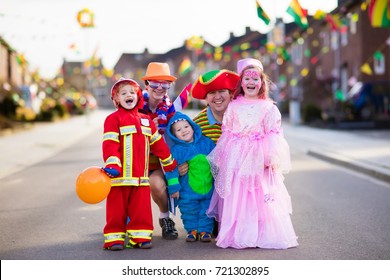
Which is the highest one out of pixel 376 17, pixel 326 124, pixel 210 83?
pixel 376 17

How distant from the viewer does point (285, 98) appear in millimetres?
52375

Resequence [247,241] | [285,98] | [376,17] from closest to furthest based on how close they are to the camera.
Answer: [247,241]
[376,17]
[285,98]

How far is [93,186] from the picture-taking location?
5.88m

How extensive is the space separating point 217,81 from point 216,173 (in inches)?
37.4

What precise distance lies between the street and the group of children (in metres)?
0.21

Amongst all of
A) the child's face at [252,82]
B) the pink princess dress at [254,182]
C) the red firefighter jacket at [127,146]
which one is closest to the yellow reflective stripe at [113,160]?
the red firefighter jacket at [127,146]

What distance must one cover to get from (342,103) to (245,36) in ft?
163

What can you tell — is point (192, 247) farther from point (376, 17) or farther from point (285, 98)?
point (285, 98)

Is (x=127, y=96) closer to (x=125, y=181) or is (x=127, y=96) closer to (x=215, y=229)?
(x=125, y=181)

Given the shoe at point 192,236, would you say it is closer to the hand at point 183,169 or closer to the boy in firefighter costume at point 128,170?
Answer: the boy in firefighter costume at point 128,170

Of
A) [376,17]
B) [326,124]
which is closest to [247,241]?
[376,17]

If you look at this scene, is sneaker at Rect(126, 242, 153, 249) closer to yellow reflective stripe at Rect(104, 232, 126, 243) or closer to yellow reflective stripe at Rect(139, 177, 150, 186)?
yellow reflective stripe at Rect(104, 232, 126, 243)

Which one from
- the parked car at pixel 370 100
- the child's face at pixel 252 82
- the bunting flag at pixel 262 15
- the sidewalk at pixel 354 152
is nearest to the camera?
the child's face at pixel 252 82

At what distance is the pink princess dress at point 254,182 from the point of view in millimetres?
6352
